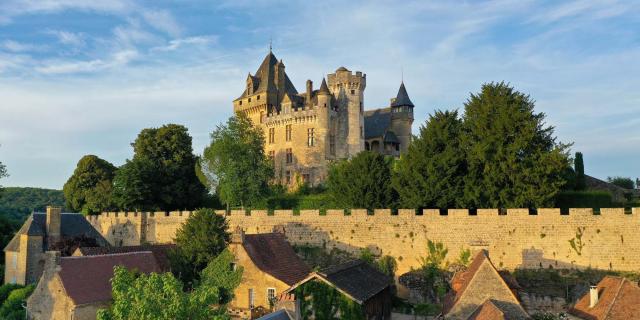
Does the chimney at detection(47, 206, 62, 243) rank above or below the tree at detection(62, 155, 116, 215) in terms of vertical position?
below

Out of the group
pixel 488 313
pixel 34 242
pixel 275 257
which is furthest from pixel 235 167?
pixel 488 313

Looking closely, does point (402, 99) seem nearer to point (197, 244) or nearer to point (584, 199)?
point (584, 199)

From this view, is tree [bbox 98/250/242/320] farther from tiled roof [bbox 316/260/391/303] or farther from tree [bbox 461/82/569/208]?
tree [bbox 461/82/569/208]

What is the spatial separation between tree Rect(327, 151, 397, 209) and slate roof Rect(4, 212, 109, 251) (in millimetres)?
17273

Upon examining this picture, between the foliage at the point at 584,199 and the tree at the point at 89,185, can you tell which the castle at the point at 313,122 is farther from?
the foliage at the point at 584,199

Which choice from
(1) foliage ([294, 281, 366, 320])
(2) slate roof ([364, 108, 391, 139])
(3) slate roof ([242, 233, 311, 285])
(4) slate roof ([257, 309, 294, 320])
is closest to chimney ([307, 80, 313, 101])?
(2) slate roof ([364, 108, 391, 139])

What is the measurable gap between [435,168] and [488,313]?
44.3 feet

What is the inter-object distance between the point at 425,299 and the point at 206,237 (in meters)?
11.3

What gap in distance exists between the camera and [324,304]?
20.8m

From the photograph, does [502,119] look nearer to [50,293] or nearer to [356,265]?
[356,265]

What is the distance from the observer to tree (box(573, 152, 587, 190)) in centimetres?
3622

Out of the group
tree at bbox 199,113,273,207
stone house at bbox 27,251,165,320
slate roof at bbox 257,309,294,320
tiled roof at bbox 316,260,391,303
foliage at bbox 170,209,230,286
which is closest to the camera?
slate roof at bbox 257,309,294,320

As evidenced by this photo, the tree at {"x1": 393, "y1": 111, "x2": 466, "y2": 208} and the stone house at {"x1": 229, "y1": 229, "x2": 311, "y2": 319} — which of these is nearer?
the stone house at {"x1": 229, "y1": 229, "x2": 311, "y2": 319}

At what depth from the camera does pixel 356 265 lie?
24906 millimetres
